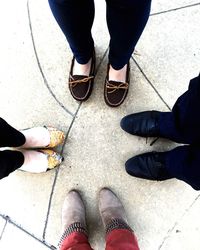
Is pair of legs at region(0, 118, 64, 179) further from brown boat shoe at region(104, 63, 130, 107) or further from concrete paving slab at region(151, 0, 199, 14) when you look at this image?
concrete paving slab at region(151, 0, 199, 14)

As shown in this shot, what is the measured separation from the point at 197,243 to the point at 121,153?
1.98 feet

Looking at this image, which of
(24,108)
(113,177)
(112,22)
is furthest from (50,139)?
(112,22)

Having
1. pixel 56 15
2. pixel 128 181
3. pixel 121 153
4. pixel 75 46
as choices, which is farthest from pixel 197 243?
pixel 56 15

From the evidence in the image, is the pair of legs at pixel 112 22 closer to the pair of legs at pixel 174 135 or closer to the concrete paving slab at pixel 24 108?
the pair of legs at pixel 174 135

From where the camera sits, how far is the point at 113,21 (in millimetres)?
1193

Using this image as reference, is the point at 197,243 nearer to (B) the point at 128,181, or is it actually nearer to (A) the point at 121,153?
(B) the point at 128,181

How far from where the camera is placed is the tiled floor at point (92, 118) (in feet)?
5.84

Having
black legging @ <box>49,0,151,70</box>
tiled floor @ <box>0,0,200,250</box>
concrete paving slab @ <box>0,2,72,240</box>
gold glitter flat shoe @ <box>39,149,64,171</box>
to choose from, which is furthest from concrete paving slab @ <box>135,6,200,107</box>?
gold glitter flat shoe @ <box>39,149,64,171</box>

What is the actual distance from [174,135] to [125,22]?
0.56 meters

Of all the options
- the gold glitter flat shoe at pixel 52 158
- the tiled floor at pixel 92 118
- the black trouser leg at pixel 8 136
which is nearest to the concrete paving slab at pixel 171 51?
the tiled floor at pixel 92 118

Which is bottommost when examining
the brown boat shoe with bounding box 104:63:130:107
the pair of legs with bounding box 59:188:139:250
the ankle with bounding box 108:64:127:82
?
the pair of legs with bounding box 59:188:139:250

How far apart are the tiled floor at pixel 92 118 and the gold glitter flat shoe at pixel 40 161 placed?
0.07 meters

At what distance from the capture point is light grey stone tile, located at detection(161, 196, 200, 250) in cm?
176

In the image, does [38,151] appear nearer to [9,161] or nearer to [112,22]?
[9,161]
